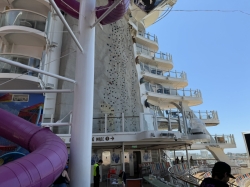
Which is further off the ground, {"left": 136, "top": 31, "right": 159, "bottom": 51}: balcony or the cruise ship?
{"left": 136, "top": 31, "right": 159, "bottom": 51}: balcony

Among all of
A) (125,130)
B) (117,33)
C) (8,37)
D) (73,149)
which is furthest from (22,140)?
(117,33)

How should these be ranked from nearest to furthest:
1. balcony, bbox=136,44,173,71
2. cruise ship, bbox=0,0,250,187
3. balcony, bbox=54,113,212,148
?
cruise ship, bbox=0,0,250,187, balcony, bbox=54,113,212,148, balcony, bbox=136,44,173,71

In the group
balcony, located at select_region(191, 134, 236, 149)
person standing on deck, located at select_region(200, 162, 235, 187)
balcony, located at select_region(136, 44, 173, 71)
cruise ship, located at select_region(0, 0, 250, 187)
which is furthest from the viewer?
balcony, located at select_region(136, 44, 173, 71)

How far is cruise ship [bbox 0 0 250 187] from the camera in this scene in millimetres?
4320

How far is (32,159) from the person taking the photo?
9.16 feet

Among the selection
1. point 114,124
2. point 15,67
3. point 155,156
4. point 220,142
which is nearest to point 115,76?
point 114,124

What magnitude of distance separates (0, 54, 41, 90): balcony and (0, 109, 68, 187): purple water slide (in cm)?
527

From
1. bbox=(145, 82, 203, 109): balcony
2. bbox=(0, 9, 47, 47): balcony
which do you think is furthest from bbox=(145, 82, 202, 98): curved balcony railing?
bbox=(0, 9, 47, 47): balcony

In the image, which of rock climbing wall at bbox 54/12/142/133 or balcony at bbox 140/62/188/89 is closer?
rock climbing wall at bbox 54/12/142/133

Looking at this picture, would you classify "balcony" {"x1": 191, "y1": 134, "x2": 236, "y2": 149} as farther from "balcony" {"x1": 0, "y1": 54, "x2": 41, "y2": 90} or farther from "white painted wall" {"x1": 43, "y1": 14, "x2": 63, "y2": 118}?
"balcony" {"x1": 0, "y1": 54, "x2": 41, "y2": 90}

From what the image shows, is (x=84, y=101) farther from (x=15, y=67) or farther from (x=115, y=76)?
(x=115, y=76)

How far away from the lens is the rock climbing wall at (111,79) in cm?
1144

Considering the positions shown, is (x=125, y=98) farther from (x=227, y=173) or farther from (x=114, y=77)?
(x=227, y=173)

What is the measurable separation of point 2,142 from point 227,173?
10.4m
